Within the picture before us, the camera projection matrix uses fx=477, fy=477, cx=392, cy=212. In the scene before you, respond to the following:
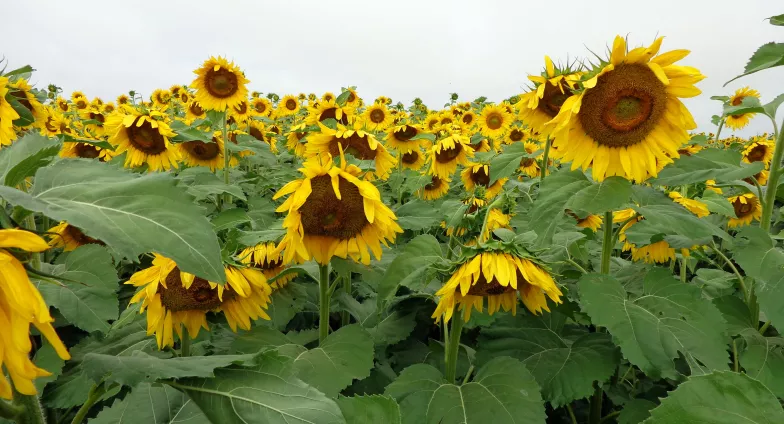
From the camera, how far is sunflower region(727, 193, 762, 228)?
423 centimetres

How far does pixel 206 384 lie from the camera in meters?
1.07

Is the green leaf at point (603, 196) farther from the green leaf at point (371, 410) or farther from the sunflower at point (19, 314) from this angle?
the sunflower at point (19, 314)

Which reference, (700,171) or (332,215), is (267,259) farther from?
(700,171)

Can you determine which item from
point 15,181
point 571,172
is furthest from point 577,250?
point 15,181

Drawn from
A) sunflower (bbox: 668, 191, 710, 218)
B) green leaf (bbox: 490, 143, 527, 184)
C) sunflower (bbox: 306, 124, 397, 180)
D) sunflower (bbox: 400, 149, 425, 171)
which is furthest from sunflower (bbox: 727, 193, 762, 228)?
sunflower (bbox: 306, 124, 397, 180)

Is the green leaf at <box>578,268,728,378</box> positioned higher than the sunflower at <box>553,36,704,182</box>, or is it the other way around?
the sunflower at <box>553,36,704,182</box>

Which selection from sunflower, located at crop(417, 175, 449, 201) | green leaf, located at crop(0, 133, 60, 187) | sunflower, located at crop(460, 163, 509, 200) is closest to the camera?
green leaf, located at crop(0, 133, 60, 187)

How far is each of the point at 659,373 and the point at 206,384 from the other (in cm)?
132

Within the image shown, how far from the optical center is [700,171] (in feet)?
6.16

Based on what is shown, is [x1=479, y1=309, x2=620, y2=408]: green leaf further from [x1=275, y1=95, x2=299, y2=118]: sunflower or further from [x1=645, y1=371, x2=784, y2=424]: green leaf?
[x1=275, y1=95, x2=299, y2=118]: sunflower

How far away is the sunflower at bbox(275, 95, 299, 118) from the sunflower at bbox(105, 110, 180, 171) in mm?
4684

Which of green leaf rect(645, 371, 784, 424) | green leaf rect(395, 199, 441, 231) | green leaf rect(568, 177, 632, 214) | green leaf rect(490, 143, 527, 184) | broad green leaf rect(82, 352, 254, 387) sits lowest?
green leaf rect(645, 371, 784, 424)

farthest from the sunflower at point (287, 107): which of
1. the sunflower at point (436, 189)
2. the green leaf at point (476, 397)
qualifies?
the green leaf at point (476, 397)

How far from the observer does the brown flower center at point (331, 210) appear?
181 centimetres
